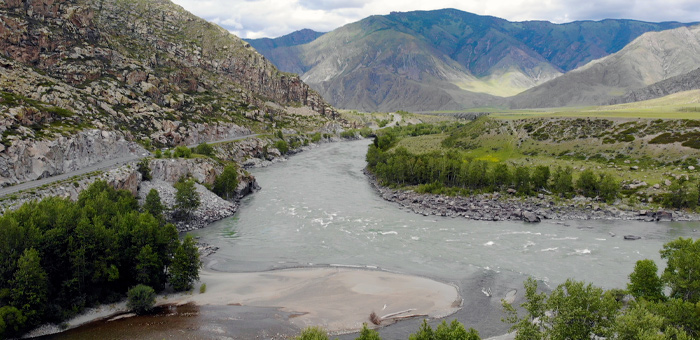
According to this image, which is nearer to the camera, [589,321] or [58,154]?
[589,321]

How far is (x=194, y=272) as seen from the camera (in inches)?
1475

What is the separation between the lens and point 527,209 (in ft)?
202

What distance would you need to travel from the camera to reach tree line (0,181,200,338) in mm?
29312

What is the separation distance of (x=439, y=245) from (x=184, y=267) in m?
27.4

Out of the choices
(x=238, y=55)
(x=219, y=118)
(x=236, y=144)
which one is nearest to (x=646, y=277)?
(x=236, y=144)

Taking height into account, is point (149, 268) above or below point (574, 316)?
below

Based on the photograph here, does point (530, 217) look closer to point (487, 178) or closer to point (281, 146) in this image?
point (487, 178)

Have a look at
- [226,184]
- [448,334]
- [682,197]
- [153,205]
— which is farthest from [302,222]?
[682,197]

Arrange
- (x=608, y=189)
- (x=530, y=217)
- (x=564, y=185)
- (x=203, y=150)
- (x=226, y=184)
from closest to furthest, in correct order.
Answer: (x=530, y=217), (x=608, y=189), (x=564, y=185), (x=226, y=184), (x=203, y=150)

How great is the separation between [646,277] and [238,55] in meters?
167

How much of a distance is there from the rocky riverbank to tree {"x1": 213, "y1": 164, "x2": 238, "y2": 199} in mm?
26340

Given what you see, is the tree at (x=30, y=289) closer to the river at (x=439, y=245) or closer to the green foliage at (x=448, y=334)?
the river at (x=439, y=245)

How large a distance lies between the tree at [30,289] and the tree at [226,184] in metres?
40.4

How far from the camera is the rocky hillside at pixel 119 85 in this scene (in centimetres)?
6206
